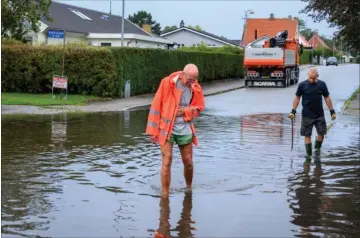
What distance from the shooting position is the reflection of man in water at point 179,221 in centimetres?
603

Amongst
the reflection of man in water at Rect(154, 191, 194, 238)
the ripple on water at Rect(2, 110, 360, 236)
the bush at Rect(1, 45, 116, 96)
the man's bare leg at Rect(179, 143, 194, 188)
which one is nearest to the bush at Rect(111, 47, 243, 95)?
the bush at Rect(1, 45, 116, 96)

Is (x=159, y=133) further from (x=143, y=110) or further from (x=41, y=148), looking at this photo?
(x=143, y=110)

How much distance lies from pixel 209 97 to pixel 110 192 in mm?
21568

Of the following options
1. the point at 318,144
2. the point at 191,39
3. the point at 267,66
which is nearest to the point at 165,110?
the point at 318,144

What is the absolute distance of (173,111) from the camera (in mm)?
7328

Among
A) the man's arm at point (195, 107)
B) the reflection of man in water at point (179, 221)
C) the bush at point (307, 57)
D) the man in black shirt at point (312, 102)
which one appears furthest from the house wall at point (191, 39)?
the reflection of man in water at point (179, 221)

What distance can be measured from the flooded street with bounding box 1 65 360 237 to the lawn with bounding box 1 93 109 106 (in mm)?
6990

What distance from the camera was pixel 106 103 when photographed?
23281 mm

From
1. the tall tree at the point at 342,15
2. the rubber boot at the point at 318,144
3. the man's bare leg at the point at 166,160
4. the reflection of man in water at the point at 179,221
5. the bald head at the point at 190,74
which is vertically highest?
the tall tree at the point at 342,15

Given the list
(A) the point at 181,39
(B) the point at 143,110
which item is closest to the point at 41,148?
(B) the point at 143,110

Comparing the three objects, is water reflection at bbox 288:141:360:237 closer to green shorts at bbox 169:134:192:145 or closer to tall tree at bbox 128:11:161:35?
green shorts at bbox 169:134:192:145

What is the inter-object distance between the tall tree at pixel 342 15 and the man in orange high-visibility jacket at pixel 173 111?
17512 millimetres

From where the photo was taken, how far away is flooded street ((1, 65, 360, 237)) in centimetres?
630

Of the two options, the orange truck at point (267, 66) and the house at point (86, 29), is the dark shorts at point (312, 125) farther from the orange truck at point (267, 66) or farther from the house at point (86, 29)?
the house at point (86, 29)
